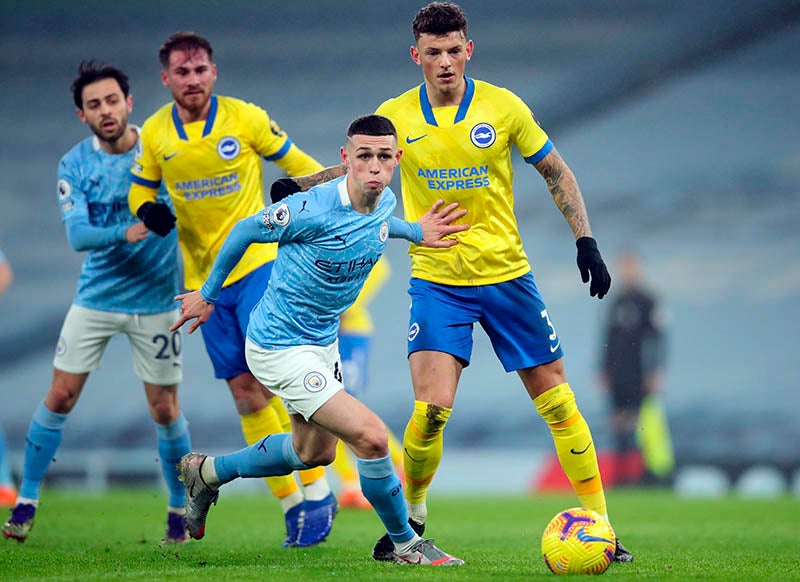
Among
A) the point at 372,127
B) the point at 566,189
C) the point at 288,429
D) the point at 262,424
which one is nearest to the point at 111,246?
the point at 262,424

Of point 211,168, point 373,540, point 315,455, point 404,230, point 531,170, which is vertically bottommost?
point 373,540

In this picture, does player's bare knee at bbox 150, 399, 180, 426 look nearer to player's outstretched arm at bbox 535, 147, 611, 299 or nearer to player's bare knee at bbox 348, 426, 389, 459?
player's bare knee at bbox 348, 426, 389, 459

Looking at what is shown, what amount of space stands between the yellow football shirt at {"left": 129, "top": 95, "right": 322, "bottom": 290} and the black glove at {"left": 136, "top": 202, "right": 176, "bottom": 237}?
215mm

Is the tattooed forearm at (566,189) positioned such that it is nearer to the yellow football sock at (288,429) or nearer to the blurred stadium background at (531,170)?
the yellow football sock at (288,429)

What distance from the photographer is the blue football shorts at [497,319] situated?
571cm

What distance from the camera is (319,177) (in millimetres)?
5711

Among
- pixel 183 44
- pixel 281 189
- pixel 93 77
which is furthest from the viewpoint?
pixel 93 77

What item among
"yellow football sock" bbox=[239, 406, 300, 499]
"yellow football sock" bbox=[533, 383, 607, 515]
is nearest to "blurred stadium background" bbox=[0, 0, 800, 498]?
"yellow football sock" bbox=[239, 406, 300, 499]

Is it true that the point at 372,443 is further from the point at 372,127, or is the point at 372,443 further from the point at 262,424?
the point at 262,424

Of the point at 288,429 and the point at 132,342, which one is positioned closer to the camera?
the point at 288,429

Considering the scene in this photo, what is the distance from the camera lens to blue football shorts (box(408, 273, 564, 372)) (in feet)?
18.7

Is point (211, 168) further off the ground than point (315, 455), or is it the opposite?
point (211, 168)

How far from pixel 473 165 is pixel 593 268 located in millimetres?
779

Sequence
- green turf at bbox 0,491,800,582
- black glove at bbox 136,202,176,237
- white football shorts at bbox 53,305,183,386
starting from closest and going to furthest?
1. green turf at bbox 0,491,800,582
2. black glove at bbox 136,202,176,237
3. white football shorts at bbox 53,305,183,386
